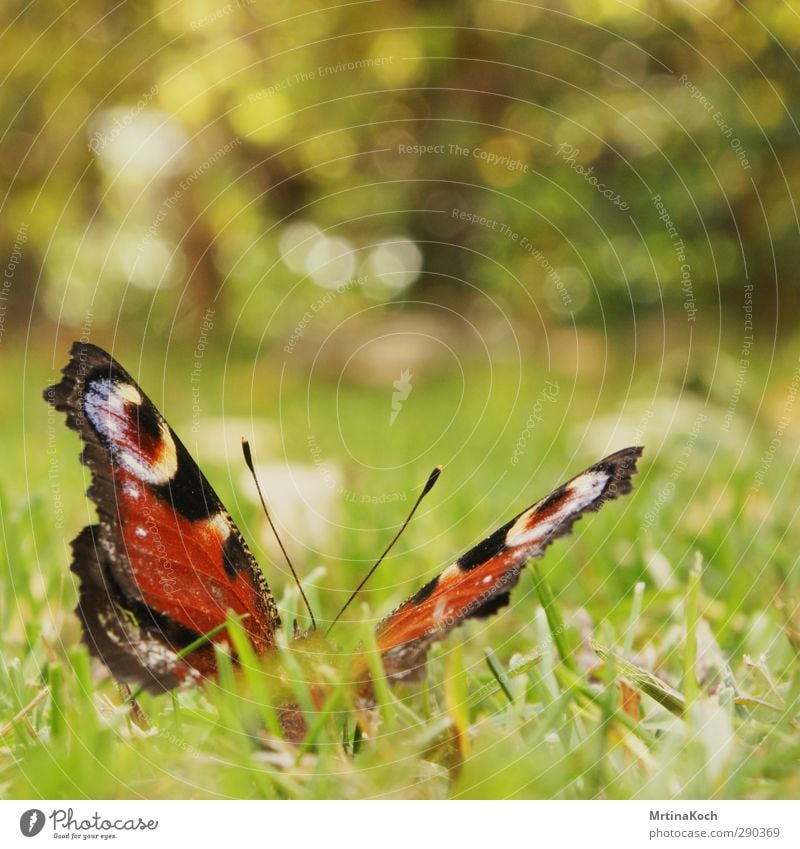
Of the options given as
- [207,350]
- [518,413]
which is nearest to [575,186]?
[518,413]

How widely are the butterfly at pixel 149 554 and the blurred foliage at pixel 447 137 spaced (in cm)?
145

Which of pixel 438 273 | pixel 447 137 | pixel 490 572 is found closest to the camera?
pixel 490 572

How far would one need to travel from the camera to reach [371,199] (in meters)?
3.29

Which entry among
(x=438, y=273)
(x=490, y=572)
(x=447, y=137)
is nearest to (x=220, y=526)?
(x=490, y=572)

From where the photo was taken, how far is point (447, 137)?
9.23 feet

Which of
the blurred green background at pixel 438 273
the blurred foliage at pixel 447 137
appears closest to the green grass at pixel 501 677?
the blurred green background at pixel 438 273

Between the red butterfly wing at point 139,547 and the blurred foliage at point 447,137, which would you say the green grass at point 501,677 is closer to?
the red butterfly wing at point 139,547

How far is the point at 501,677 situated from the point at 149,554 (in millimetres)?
277

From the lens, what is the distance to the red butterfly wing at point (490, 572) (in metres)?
0.55

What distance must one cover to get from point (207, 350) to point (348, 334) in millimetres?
772

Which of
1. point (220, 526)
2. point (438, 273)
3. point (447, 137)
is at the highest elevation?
point (447, 137)
